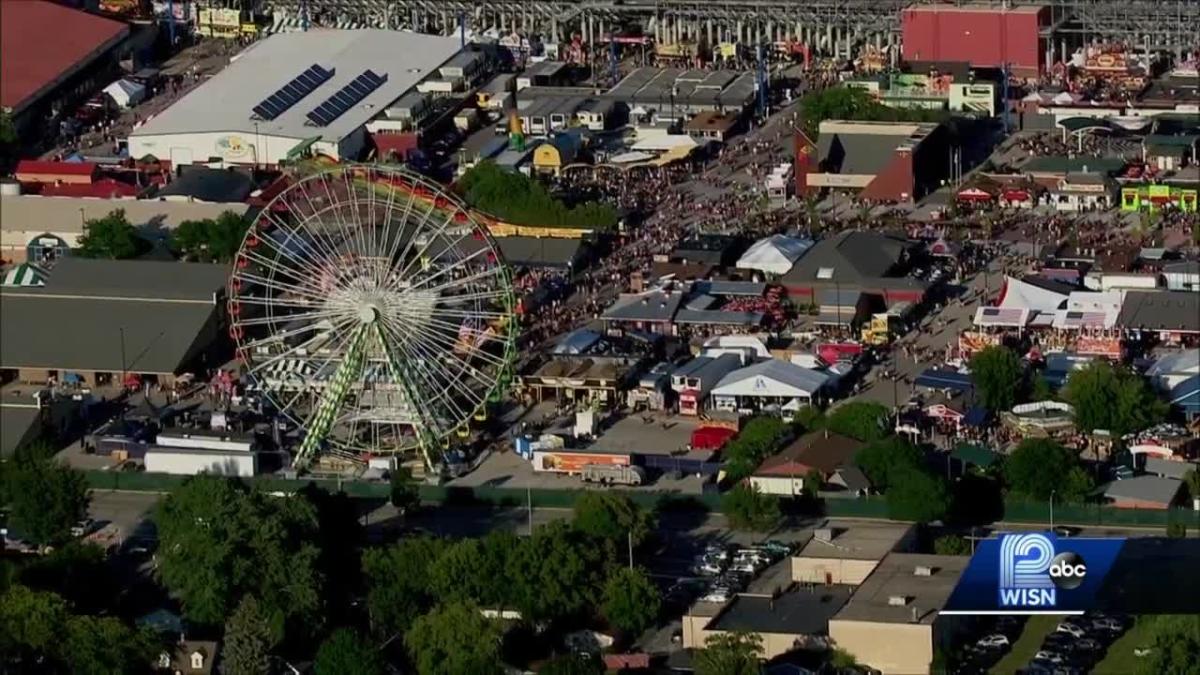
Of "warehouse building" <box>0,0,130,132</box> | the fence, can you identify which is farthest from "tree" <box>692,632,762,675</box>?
"warehouse building" <box>0,0,130,132</box>

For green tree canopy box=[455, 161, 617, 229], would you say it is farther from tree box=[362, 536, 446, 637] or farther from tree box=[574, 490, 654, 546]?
tree box=[362, 536, 446, 637]

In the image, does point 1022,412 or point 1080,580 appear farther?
point 1022,412

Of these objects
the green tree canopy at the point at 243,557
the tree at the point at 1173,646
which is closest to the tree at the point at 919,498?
the tree at the point at 1173,646

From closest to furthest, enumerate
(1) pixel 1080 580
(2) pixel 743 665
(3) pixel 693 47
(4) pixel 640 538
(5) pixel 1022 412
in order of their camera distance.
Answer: (1) pixel 1080 580 → (2) pixel 743 665 → (4) pixel 640 538 → (5) pixel 1022 412 → (3) pixel 693 47

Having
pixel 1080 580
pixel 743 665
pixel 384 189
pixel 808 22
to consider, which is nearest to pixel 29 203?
pixel 384 189

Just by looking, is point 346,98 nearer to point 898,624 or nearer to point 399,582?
point 399,582

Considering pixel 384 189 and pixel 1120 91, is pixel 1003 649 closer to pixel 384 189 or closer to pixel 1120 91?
pixel 384 189
